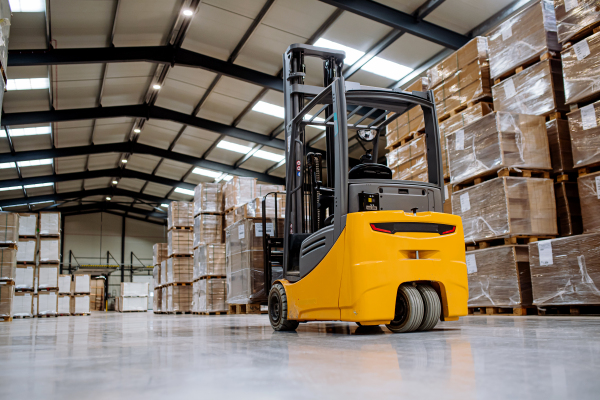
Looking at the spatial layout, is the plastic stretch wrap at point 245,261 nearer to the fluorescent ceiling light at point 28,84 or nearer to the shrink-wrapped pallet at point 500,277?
the shrink-wrapped pallet at point 500,277

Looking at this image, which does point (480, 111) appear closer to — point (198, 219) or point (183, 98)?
point (198, 219)

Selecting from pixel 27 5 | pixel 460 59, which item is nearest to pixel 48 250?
pixel 27 5

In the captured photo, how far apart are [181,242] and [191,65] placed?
13.6 feet

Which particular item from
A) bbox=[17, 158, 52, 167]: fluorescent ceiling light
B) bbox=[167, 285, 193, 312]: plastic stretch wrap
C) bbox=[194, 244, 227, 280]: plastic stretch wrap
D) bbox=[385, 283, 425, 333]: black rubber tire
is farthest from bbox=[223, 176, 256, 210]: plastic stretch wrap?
bbox=[17, 158, 52, 167]: fluorescent ceiling light

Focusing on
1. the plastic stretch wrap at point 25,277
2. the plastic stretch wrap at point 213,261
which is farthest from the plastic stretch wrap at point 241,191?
the plastic stretch wrap at point 25,277

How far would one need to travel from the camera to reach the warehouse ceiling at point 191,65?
8367 mm

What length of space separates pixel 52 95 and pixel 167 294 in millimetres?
5396

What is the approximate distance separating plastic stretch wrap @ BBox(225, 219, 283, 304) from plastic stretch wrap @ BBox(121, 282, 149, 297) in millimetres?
12932

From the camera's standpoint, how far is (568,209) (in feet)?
16.3

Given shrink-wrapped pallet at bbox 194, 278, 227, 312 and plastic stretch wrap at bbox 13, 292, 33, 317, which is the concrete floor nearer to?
shrink-wrapped pallet at bbox 194, 278, 227, 312

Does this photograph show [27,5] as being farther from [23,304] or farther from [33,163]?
[33,163]

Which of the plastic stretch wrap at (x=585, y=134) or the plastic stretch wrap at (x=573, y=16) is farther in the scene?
the plastic stretch wrap at (x=573, y=16)

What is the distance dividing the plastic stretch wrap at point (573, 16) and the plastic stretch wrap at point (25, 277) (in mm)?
11773

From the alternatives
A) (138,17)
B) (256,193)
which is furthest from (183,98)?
(256,193)
